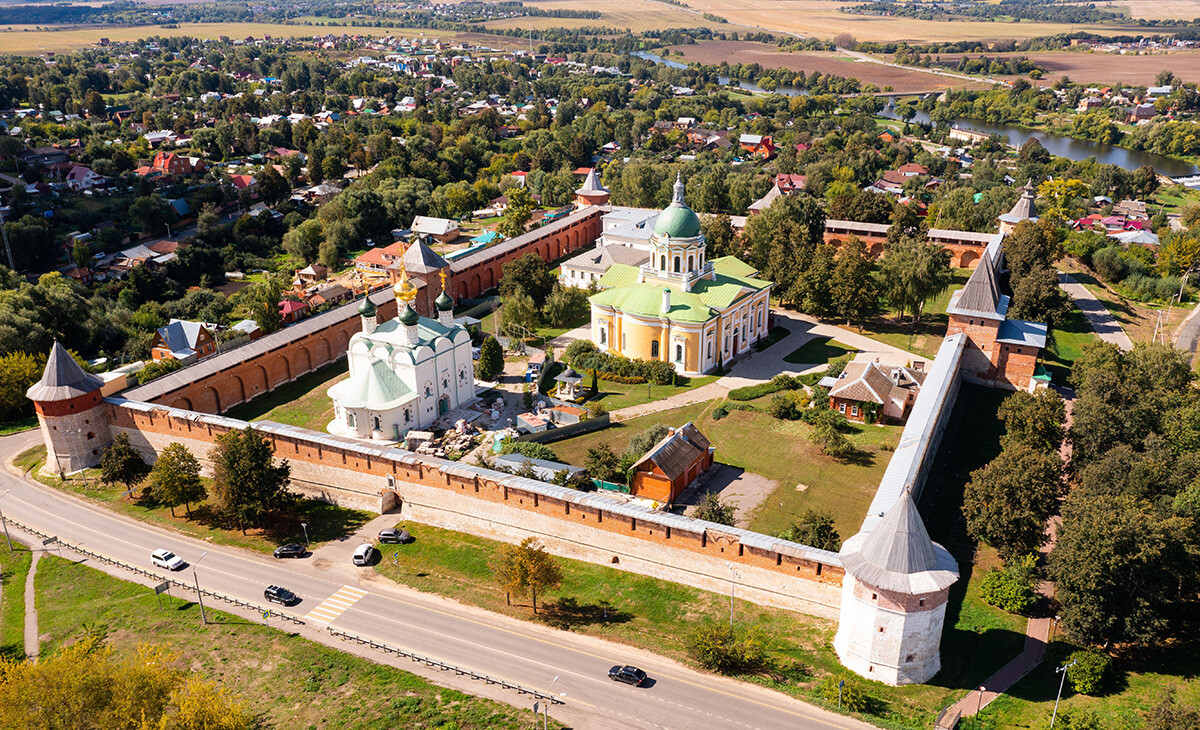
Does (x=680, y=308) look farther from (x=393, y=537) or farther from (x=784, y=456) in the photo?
(x=393, y=537)

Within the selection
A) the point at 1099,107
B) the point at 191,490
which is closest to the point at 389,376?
the point at 191,490

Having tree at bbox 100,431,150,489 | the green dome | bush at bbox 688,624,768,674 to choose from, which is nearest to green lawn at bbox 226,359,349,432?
tree at bbox 100,431,150,489

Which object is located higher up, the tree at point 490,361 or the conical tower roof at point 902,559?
the conical tower roof at point 902,559

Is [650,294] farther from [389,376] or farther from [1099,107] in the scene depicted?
[1099,107]

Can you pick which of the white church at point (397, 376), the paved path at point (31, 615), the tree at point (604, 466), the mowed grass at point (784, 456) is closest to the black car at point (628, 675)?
the mowed grass at point (784, 456)

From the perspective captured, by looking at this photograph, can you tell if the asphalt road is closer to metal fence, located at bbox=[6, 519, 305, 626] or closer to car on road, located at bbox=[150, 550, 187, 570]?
metal fence, located at bbox=[6, 519, 305, 626]

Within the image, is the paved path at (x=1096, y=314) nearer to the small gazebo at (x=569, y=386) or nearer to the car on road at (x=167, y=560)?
the small gazebo at (x=569, y=386)
